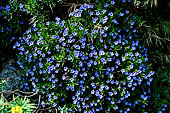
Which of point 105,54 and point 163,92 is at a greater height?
point 105,54

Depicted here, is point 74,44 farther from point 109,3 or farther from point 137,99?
point 137,99

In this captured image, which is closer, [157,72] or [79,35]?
[79,35]

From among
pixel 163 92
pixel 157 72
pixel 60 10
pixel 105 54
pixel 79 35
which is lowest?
pixel 163 92

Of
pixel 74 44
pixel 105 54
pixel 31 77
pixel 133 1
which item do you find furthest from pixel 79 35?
pixel 133 1

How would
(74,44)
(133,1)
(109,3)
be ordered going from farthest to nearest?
(133,1)
(109,3)
(74,44)
